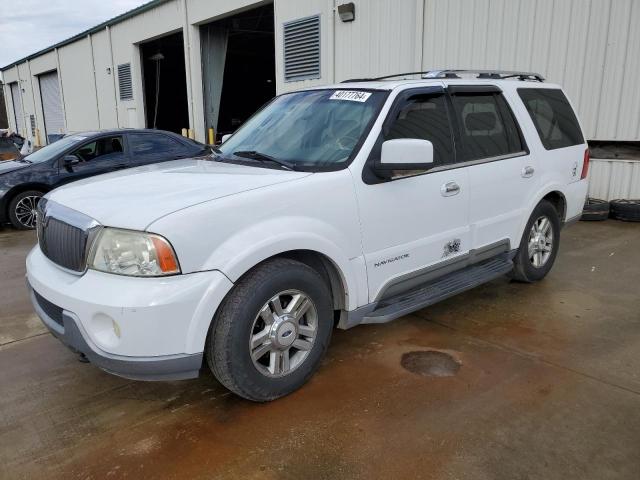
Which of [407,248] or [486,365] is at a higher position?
[407,248]

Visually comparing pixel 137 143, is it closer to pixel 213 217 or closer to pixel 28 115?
pixel 213 217

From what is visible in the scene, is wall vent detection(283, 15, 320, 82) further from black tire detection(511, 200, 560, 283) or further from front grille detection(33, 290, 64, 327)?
front grille detection(33, 290, 64, 327)

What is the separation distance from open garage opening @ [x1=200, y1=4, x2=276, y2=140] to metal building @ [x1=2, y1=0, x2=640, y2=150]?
6cm

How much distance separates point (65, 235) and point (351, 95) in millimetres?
2084

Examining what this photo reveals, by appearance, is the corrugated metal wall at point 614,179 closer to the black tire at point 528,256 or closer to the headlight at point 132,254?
the black tire at point 528,256

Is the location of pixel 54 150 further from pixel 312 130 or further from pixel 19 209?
pixel 312 130

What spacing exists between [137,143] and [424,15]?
577cm

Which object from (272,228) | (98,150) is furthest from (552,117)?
(98,150)

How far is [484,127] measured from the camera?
4.20 metres

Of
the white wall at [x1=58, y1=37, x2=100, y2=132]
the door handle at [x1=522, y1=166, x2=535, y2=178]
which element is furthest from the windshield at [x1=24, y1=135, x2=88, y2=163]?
the white wall at [x1=58, y1=37, x2=100, y2=132]

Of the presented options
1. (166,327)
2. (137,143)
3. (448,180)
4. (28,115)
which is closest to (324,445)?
(166,327)

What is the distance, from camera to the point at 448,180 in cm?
373

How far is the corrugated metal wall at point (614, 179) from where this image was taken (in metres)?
8.22

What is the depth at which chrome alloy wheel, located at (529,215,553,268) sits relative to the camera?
4863 millimetres
